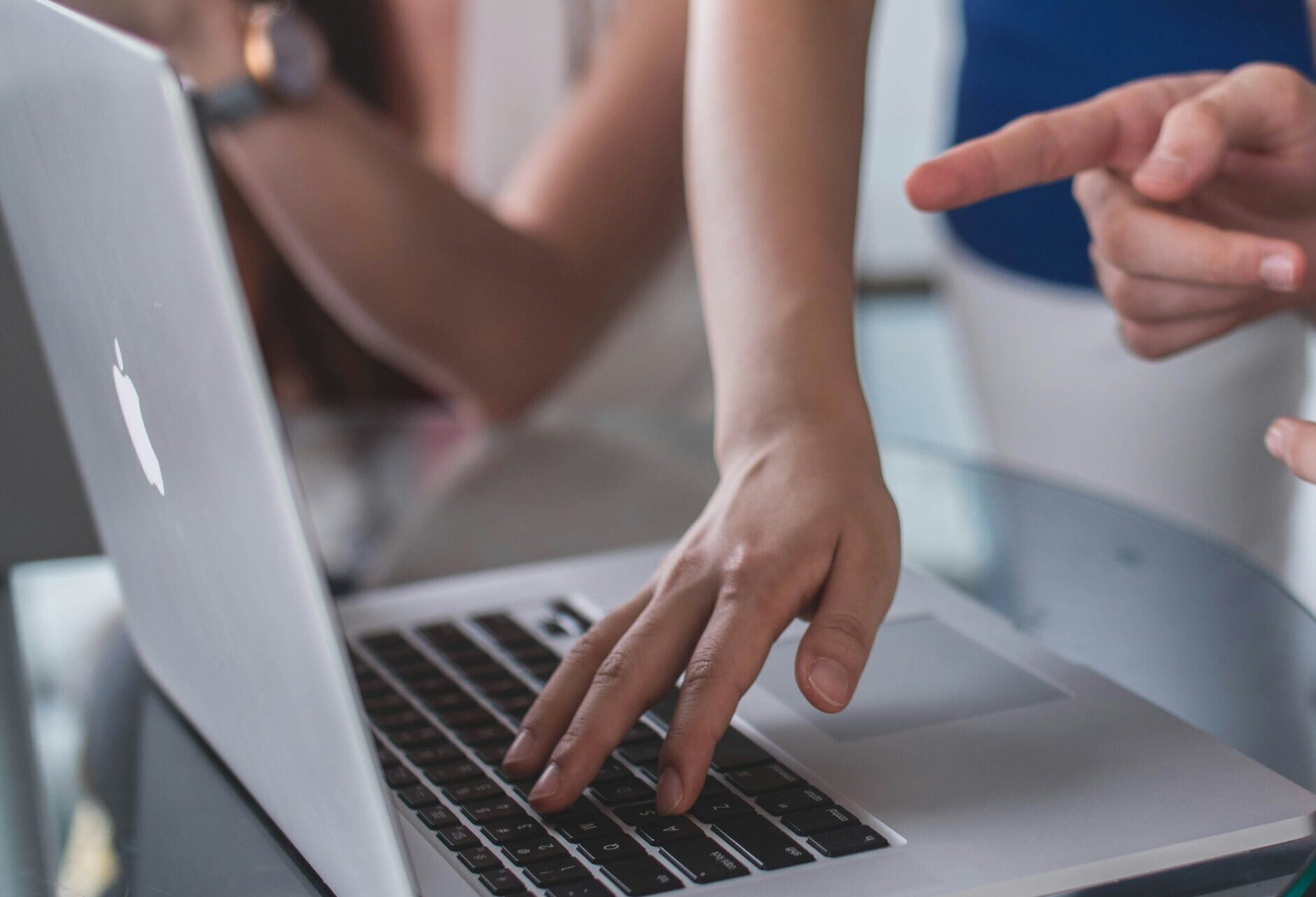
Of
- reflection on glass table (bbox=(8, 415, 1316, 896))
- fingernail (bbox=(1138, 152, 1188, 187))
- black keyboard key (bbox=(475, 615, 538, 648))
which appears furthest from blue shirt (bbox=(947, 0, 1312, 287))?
black keyboard key (bbox=(475, 615, 538, 648))

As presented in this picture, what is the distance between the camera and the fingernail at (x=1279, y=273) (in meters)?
0.51

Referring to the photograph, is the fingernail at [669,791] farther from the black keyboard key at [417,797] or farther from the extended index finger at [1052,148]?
the extended index finger at [1052,148]

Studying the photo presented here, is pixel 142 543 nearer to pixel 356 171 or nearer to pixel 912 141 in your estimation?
pixel 356 171

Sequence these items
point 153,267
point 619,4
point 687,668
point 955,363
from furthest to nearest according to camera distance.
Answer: point 955,363, point 619,4, point 687,668, point 153,267

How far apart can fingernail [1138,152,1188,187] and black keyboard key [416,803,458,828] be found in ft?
1.19

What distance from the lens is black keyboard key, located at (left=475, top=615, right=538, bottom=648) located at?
24.4 inches

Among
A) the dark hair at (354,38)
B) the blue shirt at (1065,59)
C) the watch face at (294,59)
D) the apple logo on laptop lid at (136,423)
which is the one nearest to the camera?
the apple logo on laptop lid at (136,423)

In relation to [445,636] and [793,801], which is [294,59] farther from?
[793,801]

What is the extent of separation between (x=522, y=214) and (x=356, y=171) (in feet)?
0.54

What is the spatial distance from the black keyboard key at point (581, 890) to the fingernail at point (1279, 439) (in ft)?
1.08

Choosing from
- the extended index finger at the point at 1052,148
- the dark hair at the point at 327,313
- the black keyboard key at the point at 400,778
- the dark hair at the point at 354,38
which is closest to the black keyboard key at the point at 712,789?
the black keyboard key at the point at 400,778

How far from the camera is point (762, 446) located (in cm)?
56

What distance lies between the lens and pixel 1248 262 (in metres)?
0.54

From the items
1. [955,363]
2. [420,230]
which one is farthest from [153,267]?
[955,363]
